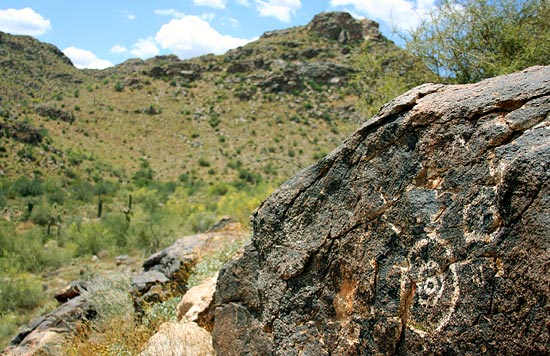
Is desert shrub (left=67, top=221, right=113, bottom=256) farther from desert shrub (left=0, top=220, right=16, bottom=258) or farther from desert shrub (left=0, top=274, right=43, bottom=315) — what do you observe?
desert shrub (left=0, top=274, right=43, bottom=315)

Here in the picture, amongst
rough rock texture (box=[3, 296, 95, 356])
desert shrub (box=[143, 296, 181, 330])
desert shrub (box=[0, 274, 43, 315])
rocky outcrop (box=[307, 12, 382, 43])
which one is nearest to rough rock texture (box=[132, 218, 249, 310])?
desert shrub (box=[143, 296, 181, 330])

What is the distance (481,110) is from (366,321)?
142cm

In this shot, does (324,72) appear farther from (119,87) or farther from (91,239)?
(91,239)

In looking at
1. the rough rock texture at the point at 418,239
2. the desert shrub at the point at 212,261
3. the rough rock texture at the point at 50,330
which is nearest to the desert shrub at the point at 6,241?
the rough rock texture at the point at 50,330

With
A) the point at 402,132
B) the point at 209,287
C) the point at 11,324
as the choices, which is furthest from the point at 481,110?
the point at 11,324

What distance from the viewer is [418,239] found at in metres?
2.82

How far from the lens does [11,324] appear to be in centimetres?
1026

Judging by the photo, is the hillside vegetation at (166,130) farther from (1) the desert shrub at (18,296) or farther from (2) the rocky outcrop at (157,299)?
(2) the rocky outcrop at (157,299)

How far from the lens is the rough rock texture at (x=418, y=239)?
7.90 feet

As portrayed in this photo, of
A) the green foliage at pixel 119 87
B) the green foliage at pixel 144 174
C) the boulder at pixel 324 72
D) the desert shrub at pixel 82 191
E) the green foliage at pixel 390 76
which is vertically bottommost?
the desert shrub at pixel 82 191

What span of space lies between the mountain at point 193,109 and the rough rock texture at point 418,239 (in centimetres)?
2464

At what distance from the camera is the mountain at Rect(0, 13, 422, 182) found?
A: 32.3 m

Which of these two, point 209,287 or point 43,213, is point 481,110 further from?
point 43,213

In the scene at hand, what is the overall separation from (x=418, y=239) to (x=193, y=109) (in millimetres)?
42582
